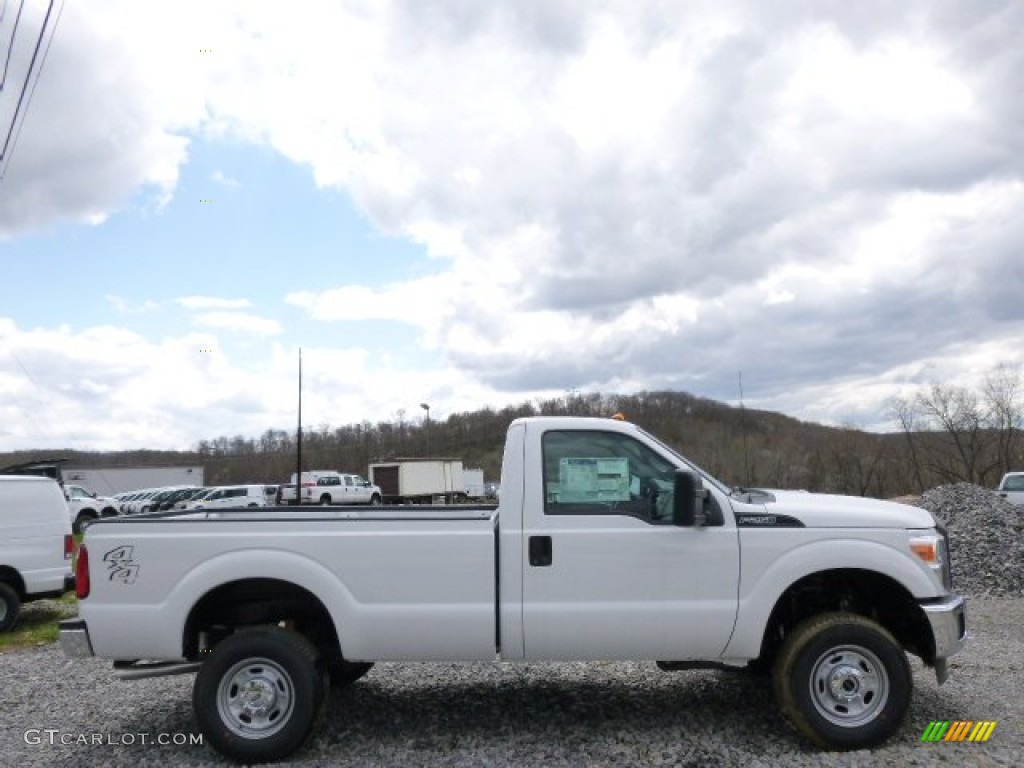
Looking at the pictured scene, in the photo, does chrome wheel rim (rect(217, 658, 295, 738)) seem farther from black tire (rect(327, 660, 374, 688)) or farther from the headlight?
the headlight

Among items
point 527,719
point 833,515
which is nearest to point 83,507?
point 527,719

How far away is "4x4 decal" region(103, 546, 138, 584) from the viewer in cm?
566

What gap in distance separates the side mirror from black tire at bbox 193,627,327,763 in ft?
7.99

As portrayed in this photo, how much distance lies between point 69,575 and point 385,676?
658cm

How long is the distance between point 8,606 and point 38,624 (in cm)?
89

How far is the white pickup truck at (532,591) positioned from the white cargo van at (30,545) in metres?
7.20

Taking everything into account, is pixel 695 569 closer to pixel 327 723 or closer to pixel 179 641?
pixel 327 723

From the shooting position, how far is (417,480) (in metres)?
54.0

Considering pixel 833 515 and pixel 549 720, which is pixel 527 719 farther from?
pixel 833 515

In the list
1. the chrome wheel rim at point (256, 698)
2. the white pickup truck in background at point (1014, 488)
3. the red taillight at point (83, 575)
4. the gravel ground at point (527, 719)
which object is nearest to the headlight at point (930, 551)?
the gravel ground at point (527, 719)

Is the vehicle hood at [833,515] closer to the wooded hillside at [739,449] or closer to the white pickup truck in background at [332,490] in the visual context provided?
the wooded hillside at [739,449]

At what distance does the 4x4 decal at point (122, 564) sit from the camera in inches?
223

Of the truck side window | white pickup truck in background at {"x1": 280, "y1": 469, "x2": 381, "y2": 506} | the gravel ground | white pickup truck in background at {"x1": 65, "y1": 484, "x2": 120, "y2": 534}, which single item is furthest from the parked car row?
the truck side window

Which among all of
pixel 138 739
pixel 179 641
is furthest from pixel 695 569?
pixel 138 739
